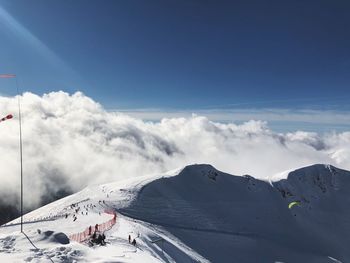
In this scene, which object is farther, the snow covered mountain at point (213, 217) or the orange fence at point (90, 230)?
the snow covered mountain at point (213, 217)

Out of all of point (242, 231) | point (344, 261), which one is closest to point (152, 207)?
point (242, 231)

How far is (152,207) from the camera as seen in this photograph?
101188 millimetres

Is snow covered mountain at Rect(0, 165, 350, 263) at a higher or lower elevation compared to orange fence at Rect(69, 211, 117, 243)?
lower

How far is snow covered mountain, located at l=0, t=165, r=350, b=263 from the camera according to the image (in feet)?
214

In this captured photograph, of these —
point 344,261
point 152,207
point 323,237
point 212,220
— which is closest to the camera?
point 152,207

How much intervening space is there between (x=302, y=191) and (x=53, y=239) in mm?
161882

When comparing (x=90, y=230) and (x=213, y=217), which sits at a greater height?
(x=90, y=230)

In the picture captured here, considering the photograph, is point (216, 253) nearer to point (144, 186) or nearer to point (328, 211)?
point (144, 186)

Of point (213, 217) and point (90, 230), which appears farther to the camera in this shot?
point (213, 217)

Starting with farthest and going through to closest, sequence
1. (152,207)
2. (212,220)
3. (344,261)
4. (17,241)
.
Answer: (344,261) → (212,220) → (152,207) → (17,241)

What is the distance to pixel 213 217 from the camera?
372ft

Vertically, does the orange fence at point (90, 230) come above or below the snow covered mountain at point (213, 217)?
above

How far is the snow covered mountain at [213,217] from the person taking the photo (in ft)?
214

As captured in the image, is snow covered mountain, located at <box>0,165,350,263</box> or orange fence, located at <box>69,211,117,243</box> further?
snow covered mountain, located at <box>0,165,350,263</box>
